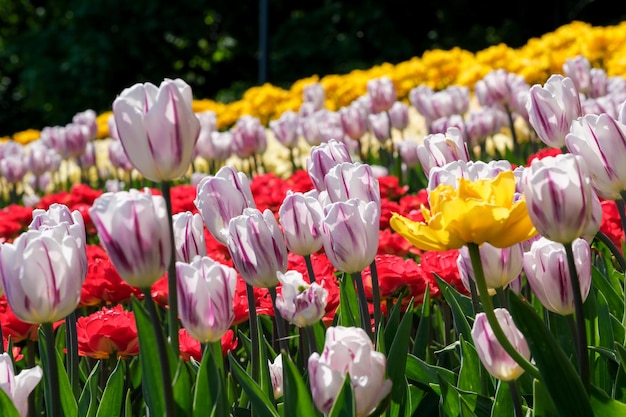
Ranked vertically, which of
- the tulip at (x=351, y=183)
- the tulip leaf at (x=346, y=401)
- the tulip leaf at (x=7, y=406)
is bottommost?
the tulip leaf at (x=7, y=406)

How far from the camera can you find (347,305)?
1.62 metres

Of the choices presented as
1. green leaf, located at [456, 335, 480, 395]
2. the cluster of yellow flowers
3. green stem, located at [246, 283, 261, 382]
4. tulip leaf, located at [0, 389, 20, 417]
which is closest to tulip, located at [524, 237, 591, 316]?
green leaf, located at [456, 335, 480, 395]

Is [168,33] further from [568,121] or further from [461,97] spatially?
[568,121]

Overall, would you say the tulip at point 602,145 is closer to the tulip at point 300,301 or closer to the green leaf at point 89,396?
the tulip at point 300,301

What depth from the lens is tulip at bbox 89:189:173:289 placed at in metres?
1.07

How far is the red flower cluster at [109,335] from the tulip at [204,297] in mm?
571

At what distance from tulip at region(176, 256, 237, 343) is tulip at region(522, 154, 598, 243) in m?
0.43

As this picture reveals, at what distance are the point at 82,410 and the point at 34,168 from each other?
3.91 meters

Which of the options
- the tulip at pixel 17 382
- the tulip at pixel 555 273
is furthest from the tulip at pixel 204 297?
the tulip at pixel 555 273

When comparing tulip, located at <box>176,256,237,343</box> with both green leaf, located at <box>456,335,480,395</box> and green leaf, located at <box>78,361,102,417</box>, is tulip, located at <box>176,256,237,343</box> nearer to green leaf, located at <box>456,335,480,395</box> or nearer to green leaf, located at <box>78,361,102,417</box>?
green leaf, located at <box>78,361,102,417</box>

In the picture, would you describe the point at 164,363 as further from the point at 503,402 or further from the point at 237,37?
the point at 237,37

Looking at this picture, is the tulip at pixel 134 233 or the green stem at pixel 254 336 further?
the green stem at pixel 254 336

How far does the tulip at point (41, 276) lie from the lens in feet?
3.85

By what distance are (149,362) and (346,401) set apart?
27 cm
